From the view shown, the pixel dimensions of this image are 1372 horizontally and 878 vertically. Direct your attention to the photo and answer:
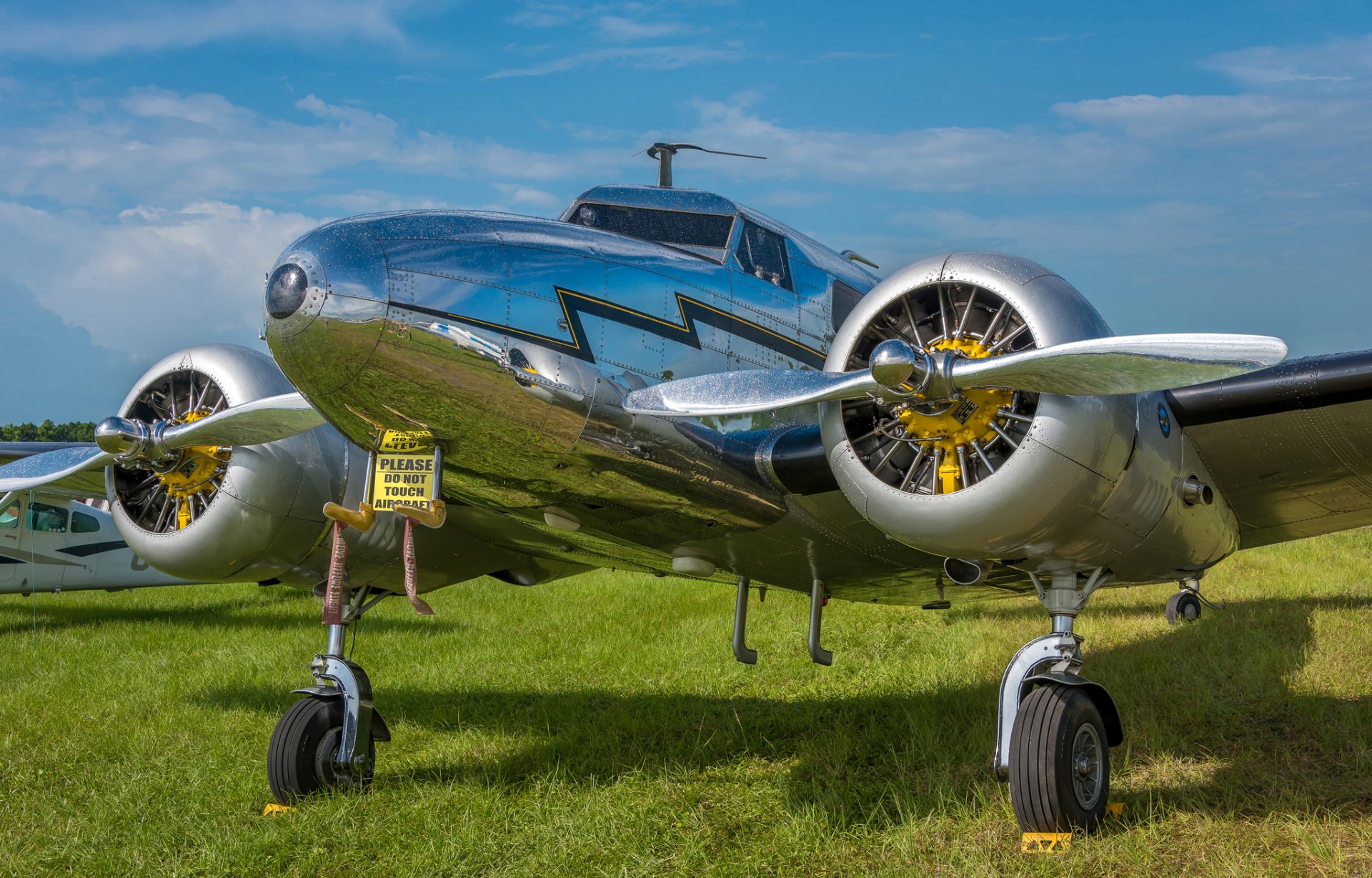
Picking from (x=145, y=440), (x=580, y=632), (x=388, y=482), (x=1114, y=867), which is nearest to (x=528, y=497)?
(x=388, y=482)

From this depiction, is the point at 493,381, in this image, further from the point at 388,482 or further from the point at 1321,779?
the point at 1321,779

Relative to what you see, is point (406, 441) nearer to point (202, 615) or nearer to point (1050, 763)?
point (1050, 763)

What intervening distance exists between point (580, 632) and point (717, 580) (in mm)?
6923

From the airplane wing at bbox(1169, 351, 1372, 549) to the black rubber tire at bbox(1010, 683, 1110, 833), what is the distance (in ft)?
4.94

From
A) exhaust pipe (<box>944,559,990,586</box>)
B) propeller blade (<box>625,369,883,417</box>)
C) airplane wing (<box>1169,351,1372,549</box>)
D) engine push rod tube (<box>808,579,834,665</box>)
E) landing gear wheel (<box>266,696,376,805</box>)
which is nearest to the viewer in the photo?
propeller blade (<box>625,369,883,417</box>)

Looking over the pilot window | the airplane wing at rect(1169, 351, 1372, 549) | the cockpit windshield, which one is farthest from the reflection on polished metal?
the airplane wing at rect(1169, 351, 1372, 549)

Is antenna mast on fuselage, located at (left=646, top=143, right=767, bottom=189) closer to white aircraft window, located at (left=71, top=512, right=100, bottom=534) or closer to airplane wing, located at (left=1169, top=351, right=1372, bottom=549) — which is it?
airplane wing, located at (left=1169, top=351, right=1372, bottom=549)

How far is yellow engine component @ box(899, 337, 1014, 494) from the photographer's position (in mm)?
5043

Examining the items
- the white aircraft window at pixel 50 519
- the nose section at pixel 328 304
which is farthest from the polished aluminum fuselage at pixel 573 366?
the white aircraft window at pixel 50 519

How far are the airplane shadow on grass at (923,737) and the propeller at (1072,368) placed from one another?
2678 mm

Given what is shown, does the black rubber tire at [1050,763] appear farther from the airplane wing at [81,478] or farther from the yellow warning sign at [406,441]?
the airplane wing at [81,478]

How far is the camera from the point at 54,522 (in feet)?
63.3

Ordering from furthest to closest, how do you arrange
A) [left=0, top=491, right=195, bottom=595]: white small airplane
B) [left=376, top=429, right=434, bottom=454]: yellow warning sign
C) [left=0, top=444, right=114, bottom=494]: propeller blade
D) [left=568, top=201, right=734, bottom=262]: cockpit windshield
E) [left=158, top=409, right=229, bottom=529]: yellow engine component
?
1. [left=0, top=491, right=195, bottom=595]: white small airplane
2. [left=0, top=444, right=114, bottom=494]: propeller blade
3. [left=158, top=409, right=229, bottom=529]: yellow engine component
4. [left=568, top=201, right=734, bottom=262]: cockpit windshield
5. [left=376, top=429, right=434, bottom=454]: yellow warning sign

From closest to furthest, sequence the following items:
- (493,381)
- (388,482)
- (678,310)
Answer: (493,381) < (388,482) < (678,310)
